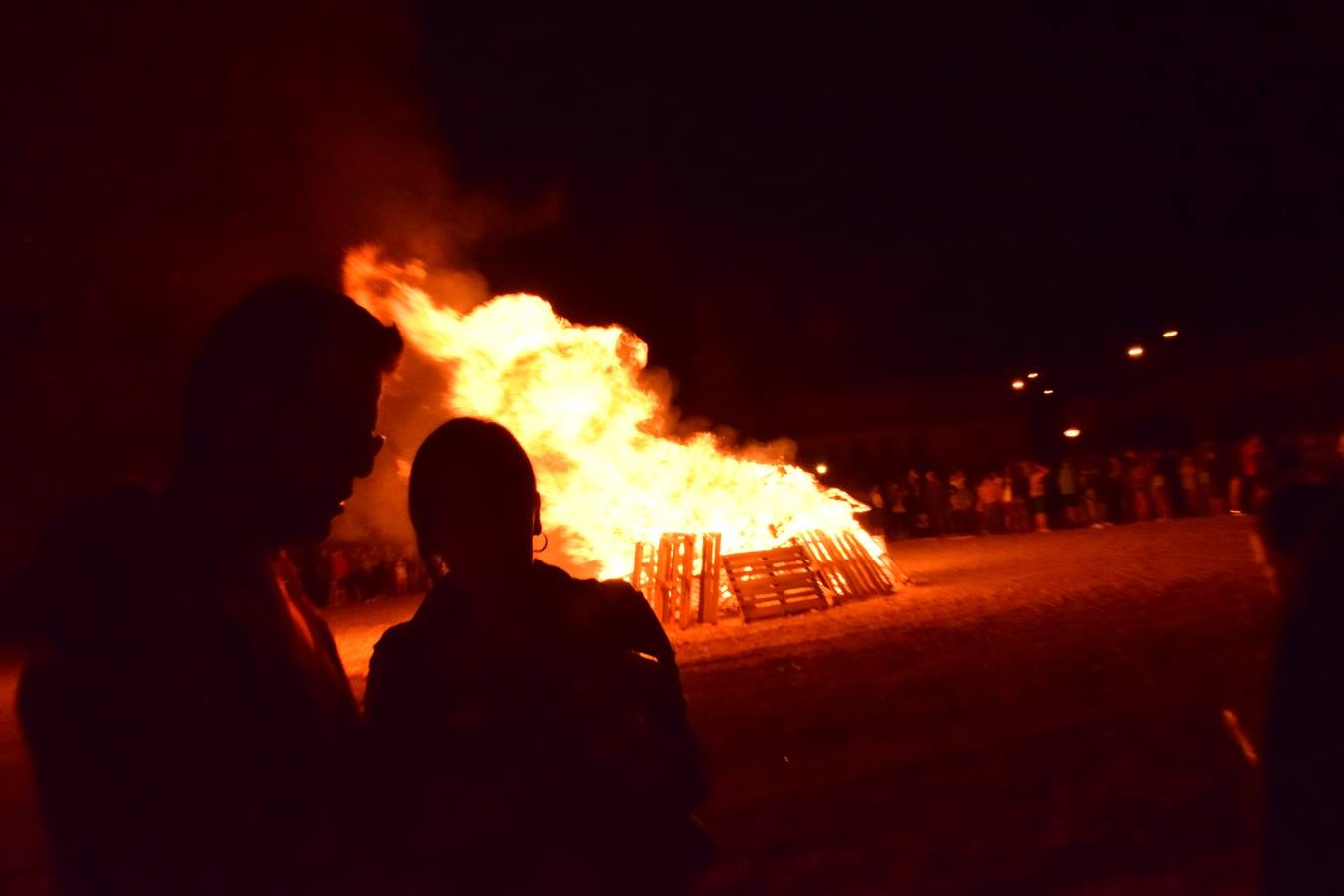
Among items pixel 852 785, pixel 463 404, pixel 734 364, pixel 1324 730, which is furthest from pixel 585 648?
pixel 734 364

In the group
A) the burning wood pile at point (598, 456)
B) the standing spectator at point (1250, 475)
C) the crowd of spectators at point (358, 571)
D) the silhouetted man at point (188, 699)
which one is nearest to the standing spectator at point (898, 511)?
the standing spectator at point (1250, 475)

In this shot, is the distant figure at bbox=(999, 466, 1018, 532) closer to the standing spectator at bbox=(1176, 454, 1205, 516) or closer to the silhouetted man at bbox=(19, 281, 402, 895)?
the standing spectator at bbox=(1176, 454, 1205, 516)

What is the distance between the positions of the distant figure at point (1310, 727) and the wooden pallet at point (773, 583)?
9835mm

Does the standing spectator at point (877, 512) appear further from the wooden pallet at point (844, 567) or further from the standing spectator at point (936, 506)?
the wooden pallet at point (844, 567)

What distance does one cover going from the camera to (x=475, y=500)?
1565 mm

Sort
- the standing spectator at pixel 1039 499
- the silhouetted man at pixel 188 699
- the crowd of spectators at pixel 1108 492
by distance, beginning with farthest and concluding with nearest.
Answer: the standing spectator at pixel 1039 499
the crowd of spectators at pixel 1108 492
the silhouetted man at pixel 188 699

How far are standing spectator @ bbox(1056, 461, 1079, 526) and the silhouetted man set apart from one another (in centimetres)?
2104

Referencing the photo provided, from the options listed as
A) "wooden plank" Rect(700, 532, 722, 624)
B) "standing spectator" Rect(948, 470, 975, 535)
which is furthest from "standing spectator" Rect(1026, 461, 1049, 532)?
"wooden plank" Rect(700, 532, 722, 624)

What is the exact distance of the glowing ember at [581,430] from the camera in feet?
42.7

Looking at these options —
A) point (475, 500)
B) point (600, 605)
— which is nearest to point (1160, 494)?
point (600, 605)

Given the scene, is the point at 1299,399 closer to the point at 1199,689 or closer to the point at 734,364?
the point at 734,364

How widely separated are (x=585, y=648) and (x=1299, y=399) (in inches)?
1208

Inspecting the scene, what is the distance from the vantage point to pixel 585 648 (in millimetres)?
1471

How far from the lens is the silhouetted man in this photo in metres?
0.82
